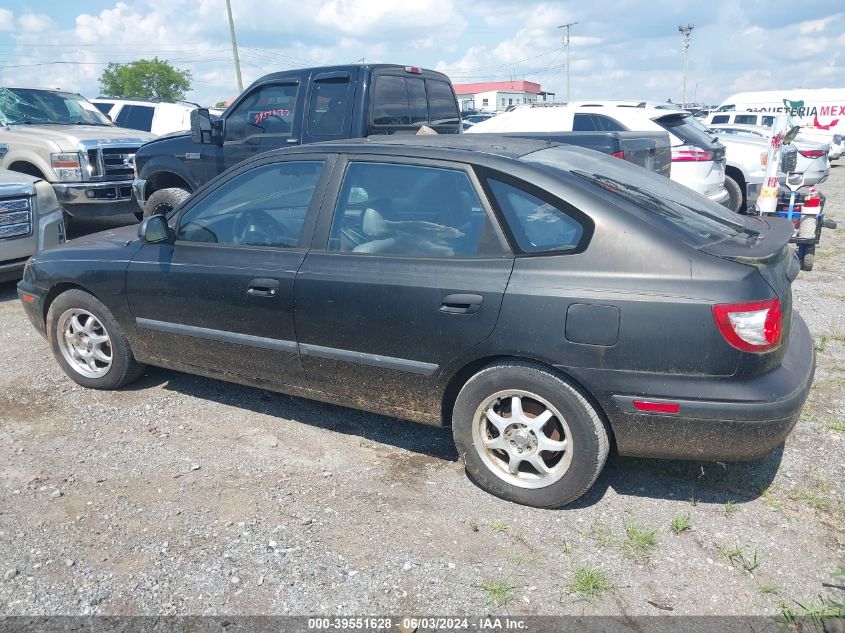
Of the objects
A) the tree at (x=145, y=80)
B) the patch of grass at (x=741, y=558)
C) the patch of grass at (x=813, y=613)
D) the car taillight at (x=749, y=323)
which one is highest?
the tree at (x=145, y=80)

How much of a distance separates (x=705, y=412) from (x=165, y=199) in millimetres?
6820

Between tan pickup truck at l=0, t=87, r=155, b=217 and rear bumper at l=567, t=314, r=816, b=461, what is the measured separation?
8.27 meters

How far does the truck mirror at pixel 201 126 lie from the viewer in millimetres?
7559

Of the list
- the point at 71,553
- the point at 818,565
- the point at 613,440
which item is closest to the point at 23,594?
the point at 71,553

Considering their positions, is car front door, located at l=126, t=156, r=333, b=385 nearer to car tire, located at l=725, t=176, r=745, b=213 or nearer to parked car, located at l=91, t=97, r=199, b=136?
car tire, located at l=725, t=176, r=745, b=213

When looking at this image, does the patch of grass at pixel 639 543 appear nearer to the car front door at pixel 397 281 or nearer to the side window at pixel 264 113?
the car front door at pixel 397 281

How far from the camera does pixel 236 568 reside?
3.00 metres

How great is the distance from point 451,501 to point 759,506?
1475 mm

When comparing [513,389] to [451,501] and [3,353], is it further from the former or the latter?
[3,353]

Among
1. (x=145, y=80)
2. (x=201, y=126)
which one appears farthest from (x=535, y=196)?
(x=145, y=80)

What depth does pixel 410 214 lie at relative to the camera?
144 inches

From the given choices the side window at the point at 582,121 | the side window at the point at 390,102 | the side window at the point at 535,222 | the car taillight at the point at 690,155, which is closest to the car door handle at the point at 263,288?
the side window at the point at 535,222

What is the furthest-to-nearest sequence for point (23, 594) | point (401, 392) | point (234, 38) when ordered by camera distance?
point (234, 38) → point (401, 392) → point (23, 594)

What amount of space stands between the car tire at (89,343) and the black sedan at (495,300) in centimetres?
28
